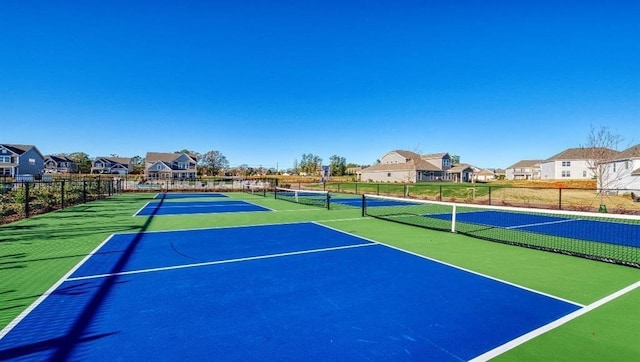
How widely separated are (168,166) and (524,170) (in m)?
86.6

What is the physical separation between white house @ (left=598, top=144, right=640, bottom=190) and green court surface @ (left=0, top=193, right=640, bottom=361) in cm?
2863

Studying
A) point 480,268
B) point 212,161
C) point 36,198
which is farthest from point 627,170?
point 212,161

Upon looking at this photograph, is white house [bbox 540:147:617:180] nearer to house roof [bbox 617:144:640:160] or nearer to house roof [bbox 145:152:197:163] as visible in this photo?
house roof [bbox 617:144:640:160]

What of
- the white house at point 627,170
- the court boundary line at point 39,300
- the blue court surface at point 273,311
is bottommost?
the blue court surface at point 273,311

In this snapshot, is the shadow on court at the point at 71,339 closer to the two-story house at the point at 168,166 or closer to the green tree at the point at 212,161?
the two-story house at the point at 168,166

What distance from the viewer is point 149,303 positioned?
4.48 m

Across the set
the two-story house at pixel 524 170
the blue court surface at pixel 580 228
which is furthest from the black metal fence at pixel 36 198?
the two-story house at pixel 524 170

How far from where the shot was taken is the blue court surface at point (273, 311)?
3318mm

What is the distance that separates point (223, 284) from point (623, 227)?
15.0 meters

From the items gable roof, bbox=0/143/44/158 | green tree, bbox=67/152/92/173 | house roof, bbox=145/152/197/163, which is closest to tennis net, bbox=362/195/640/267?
house roof, bbox=145/152/197/163

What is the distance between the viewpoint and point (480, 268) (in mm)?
6414

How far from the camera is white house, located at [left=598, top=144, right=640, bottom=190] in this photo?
93.8ft

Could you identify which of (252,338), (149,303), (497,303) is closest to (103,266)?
(149,303)

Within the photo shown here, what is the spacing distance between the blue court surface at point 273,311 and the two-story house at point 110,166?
8792 centimetres
